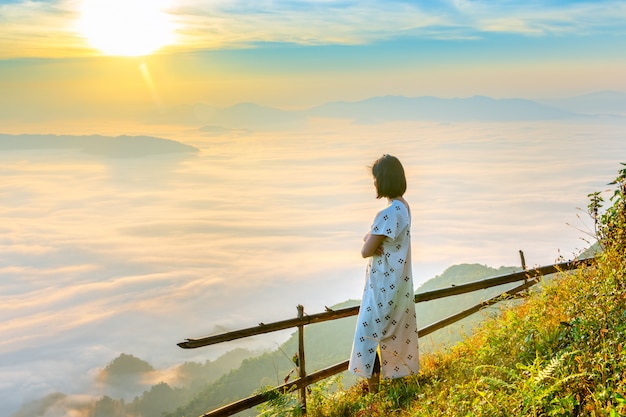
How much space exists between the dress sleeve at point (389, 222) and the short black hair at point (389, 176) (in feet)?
0.50

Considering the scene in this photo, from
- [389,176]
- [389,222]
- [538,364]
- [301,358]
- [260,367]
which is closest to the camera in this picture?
[538,364]

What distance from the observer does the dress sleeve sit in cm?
578

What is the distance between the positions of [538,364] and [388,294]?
1.58 meters

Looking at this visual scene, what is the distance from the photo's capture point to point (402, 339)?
20.1ft

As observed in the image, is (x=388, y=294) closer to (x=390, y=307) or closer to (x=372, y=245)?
(x=390, y=307)

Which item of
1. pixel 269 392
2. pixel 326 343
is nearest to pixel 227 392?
pixel 326 343

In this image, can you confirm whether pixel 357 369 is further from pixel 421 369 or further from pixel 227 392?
pixel 227 392

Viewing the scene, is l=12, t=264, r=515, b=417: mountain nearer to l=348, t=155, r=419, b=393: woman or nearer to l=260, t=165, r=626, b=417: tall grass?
l=260, t=165, r=626, b=417: tall grass

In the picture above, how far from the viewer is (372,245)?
586cm

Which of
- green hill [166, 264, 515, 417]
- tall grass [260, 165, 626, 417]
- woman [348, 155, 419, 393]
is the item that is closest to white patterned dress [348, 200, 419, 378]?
woman [348, 155, 419, 393]

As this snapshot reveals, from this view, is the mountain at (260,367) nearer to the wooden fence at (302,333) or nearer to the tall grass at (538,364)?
the wooden fence at (302,333)

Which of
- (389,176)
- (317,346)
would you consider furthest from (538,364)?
(317,346)

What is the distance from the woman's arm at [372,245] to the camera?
585cm

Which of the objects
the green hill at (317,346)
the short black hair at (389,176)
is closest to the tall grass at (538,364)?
the short black hair at (389,176)
